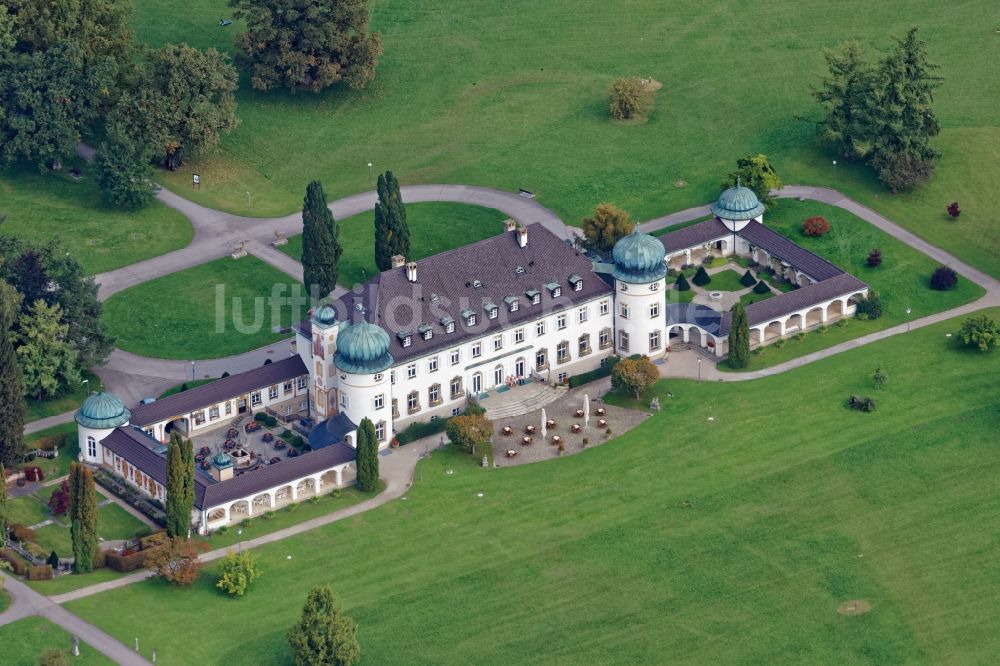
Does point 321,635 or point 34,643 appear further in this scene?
point 34,643

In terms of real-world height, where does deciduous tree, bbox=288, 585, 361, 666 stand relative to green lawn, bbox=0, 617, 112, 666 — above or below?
above

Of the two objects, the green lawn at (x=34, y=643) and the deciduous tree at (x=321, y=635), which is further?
the green lawn at (x=34, y=643)

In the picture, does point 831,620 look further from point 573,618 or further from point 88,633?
point 88,633

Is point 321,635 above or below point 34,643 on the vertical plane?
above

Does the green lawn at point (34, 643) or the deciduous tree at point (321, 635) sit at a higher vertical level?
the deciduous tree at point (321, 635)

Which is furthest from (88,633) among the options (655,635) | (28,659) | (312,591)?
(655,635)
